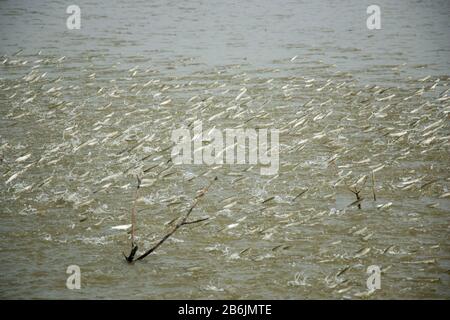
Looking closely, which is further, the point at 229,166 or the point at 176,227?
the point at 229,166

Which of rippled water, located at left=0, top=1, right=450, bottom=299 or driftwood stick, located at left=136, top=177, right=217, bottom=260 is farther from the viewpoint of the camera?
driftwood stick, located at left=136, top=177, right=217, bottom=260

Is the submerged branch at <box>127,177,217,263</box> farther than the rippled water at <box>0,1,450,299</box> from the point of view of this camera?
Yes

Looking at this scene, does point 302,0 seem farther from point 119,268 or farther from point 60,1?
point 119,268

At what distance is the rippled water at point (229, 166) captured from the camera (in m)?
3.86

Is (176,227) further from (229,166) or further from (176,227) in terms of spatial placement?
(229,166)

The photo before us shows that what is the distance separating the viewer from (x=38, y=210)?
183 inches

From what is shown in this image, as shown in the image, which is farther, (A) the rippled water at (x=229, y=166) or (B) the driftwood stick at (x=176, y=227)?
(B) the driftwood stick at (x=176, y=227)

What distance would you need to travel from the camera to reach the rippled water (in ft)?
12.7

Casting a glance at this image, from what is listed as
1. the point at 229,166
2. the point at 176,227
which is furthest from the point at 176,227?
the point at 229,166

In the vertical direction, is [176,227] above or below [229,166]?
below

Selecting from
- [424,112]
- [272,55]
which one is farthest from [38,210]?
[272,55]

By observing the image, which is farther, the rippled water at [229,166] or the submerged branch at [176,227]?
the submerged branch at [176,227]

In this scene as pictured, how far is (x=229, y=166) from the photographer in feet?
18.4
